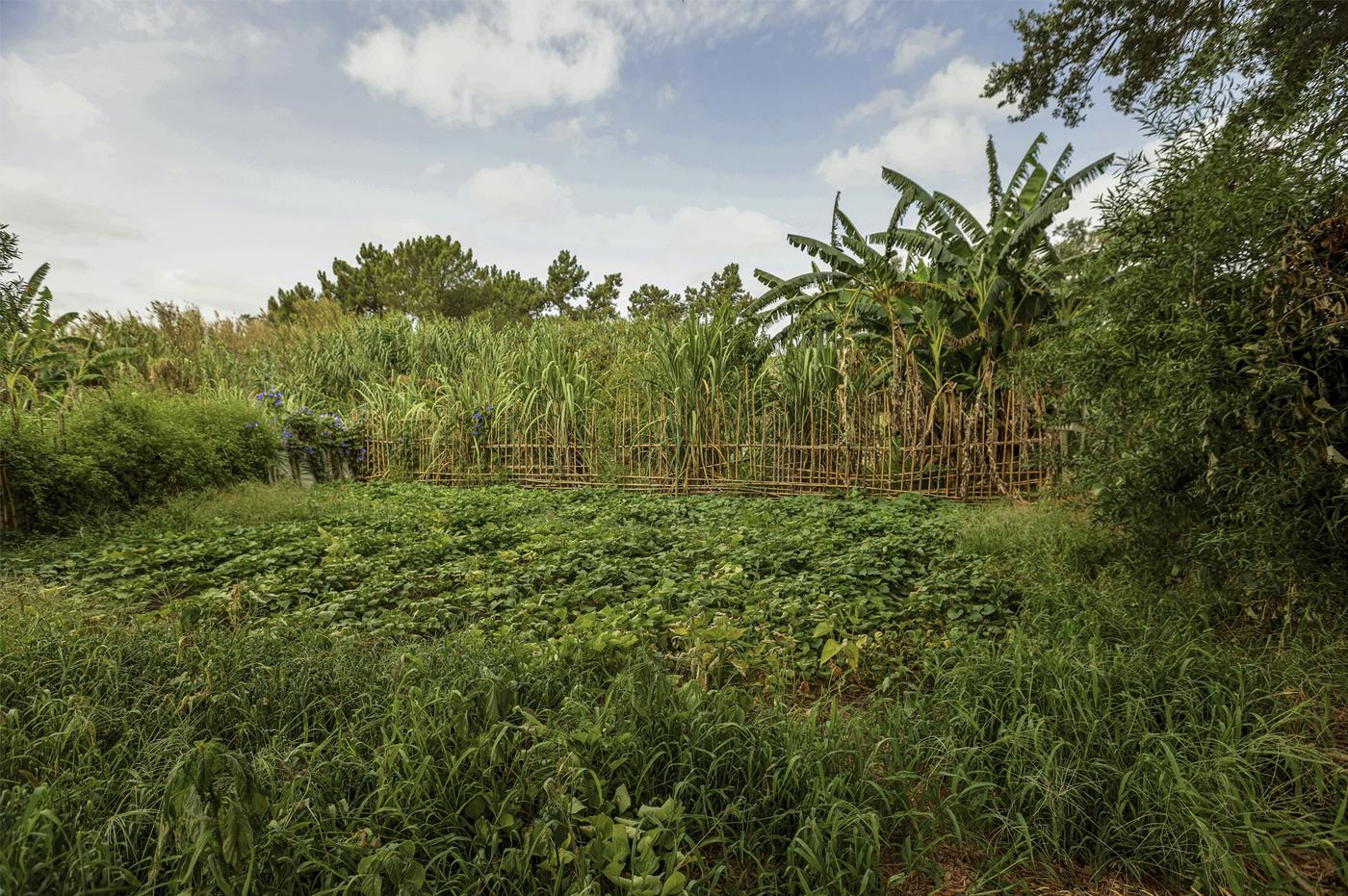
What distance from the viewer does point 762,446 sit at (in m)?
7.30

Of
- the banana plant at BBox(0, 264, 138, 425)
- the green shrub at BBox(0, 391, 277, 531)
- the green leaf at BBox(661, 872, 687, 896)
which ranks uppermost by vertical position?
the banana plant at BBox(0, 264, 138, 425)

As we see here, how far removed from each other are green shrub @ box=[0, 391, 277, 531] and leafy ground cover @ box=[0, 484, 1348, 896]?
7.43ft

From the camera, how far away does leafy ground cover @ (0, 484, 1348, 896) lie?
1495 millimetres

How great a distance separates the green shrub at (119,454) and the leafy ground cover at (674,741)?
89.2 inches

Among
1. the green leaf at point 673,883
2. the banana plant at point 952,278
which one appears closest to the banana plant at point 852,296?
the banana plant at point 952,278

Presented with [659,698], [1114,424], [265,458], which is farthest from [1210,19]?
[265,458]

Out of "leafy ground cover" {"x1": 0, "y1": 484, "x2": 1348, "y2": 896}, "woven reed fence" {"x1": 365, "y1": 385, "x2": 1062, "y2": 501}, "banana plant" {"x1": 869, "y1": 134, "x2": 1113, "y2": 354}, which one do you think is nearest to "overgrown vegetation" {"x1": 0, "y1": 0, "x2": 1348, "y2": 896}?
"leafy ground cover" {"x1": 0, "y1": 484, "x2": 1348, "y2": 896}

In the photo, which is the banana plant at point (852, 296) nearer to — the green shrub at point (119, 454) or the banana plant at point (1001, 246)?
the banana plant at point (1001, 246)

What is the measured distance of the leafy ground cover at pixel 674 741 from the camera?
1495 mm

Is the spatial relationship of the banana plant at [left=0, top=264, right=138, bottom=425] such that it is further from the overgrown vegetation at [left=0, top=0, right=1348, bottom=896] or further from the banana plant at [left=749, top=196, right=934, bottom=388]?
the banana plant at [left=749, top=196, right=934, bottom=388]

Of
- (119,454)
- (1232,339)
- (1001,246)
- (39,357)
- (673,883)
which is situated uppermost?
(1001,246)

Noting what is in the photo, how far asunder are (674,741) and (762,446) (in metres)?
5.57

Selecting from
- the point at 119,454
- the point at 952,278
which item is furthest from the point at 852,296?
the point at 119,454

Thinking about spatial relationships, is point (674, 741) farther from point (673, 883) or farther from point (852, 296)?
point (852, 296)
